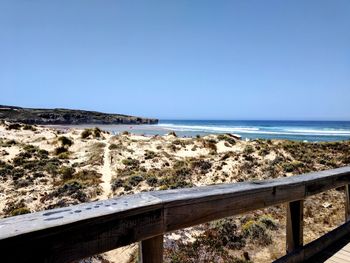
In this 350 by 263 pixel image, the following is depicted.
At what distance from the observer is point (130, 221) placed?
1.68 metres

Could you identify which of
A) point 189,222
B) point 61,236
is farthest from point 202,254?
point 61,236

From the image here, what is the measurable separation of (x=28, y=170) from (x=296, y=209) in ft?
45.8

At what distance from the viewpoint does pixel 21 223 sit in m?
1.33

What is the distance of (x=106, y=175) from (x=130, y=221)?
12910mm

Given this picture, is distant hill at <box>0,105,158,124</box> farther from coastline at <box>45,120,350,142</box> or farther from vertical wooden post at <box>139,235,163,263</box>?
vertical wooden post at <box>139,235,163,263</box>

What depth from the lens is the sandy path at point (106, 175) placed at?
440 inches

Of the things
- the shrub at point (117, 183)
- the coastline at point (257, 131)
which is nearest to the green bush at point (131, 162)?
the shrub at point (117, 183)

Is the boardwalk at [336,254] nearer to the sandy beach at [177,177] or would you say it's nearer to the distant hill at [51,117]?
the sandy beach at [177,177]

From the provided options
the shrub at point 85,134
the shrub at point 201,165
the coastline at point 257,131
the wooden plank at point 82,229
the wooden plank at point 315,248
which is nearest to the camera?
the wooden plank at point 82,229

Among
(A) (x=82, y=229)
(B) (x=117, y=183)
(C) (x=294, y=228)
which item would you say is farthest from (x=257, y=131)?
(A) (x=82, y=229)

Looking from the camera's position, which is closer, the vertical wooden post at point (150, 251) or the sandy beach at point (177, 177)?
the vertical wooden post at point (150, 251)

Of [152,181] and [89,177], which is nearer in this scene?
[152,181]

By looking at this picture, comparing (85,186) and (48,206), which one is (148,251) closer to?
(48,206)

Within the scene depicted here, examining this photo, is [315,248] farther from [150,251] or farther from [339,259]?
[150,251]
